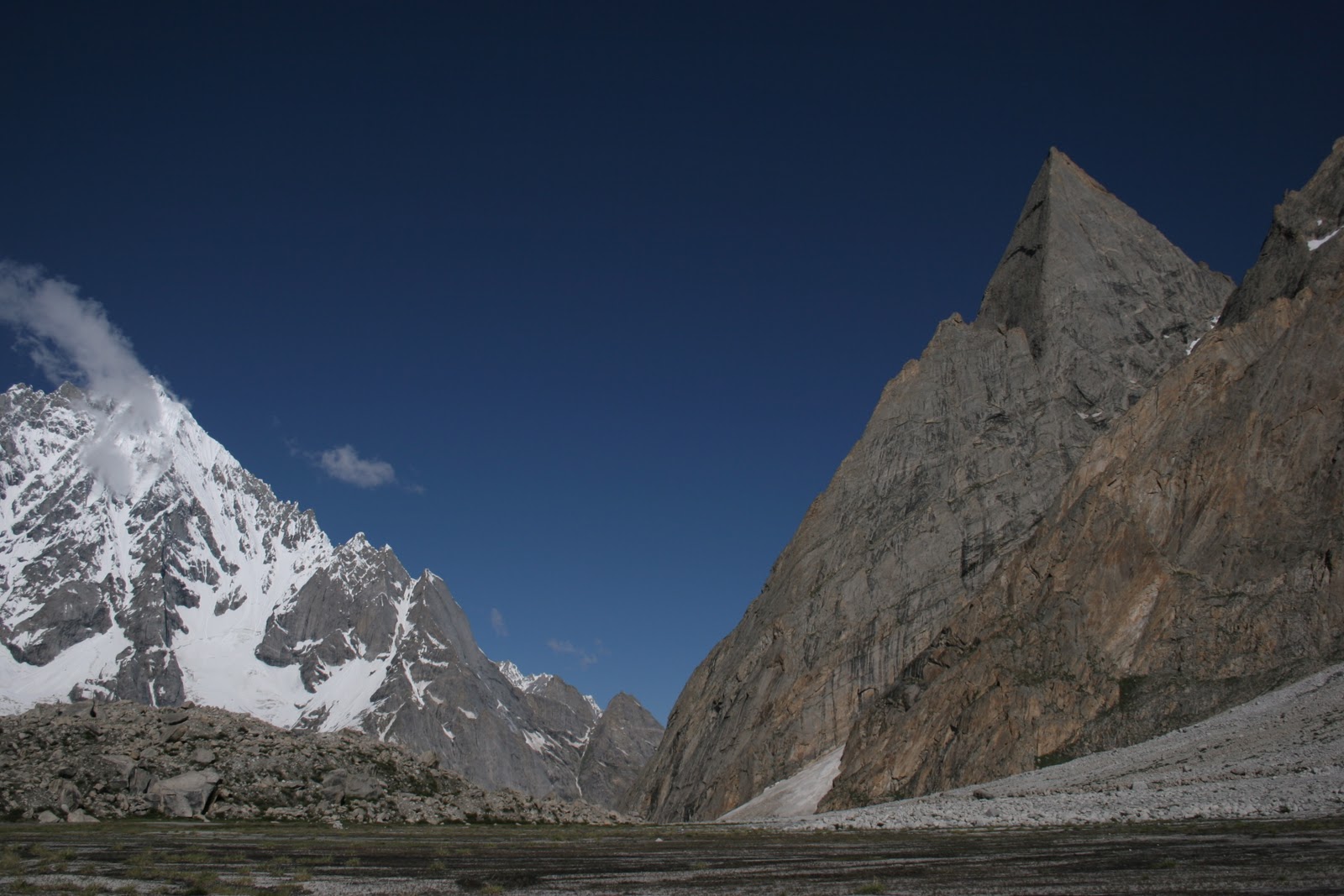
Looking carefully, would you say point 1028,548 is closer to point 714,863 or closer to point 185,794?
point 714,863

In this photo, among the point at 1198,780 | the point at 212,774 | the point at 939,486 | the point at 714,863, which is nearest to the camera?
the point at 714,863

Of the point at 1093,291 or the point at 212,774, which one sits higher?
the point at 1093,291

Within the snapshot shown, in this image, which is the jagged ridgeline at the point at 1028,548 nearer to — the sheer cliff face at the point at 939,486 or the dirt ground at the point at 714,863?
the sheer cliff face at the point at 939,486

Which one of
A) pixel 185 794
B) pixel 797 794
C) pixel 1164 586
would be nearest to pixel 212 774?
pixel 185 794

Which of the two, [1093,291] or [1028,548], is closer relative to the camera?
[1028,548]

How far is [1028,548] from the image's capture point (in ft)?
310

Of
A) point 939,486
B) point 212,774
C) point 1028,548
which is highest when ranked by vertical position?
point 939,486

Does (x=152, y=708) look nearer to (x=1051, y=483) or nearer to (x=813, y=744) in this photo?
(x=813, y=744)

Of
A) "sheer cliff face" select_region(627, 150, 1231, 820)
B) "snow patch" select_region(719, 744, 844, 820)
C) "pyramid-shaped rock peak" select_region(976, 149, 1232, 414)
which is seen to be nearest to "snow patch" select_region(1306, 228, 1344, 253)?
"sheer cliff face" select_region(627, 150, 1231, 820)

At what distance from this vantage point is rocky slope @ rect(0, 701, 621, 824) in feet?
166

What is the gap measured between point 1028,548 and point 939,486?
90.1ft

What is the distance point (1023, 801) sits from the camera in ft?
174

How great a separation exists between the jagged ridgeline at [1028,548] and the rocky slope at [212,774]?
39521 mm

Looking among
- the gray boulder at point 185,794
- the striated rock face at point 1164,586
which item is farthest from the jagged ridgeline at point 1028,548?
the gray boulder at point 185,794
